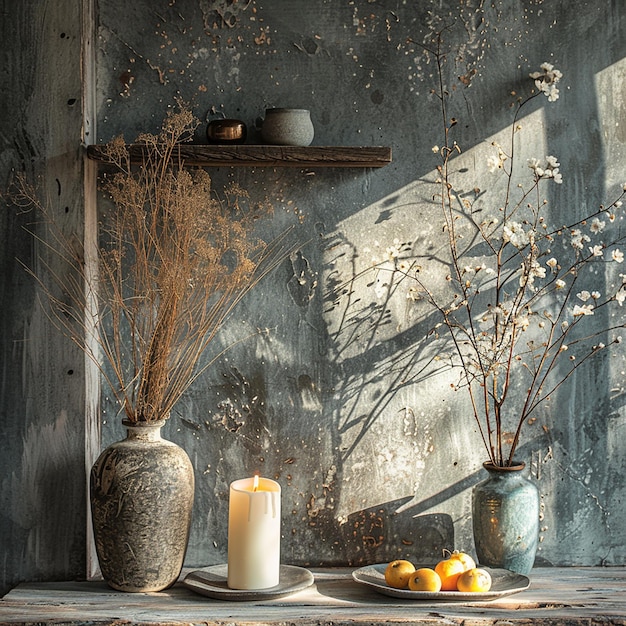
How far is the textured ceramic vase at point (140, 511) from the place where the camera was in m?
2.03

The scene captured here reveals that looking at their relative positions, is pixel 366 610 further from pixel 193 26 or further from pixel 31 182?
pixel 193 26

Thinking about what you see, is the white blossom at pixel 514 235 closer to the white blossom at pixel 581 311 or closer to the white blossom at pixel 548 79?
the white blossom at pixel 581 311

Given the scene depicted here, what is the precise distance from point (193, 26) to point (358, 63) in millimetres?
495

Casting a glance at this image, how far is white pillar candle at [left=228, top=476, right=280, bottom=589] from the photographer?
2.05 m

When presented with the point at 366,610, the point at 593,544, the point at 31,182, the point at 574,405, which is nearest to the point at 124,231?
the point at 31,182

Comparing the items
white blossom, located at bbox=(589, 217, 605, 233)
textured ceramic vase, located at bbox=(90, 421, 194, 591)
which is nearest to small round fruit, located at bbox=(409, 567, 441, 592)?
textured ceramic vase, located at bbox=(90, 421, 194, 591)

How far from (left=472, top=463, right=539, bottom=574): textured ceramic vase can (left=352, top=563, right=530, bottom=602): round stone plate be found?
5 centimetres

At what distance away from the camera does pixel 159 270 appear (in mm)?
2102

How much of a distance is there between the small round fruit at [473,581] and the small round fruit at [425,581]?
0.19ft

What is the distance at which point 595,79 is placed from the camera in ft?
7.88

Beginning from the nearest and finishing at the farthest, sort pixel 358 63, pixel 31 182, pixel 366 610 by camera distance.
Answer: pixel 366 610
pixel 31 182
pixel 358 63

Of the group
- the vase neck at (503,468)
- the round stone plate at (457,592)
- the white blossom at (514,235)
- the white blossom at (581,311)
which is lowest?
the round stone plate at (457,592)

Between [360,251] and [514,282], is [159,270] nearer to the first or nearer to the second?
[360,251]

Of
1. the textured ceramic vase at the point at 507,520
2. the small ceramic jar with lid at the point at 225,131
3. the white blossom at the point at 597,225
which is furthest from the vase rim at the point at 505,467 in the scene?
the small ceramic jar with lid at the point at 225,131
